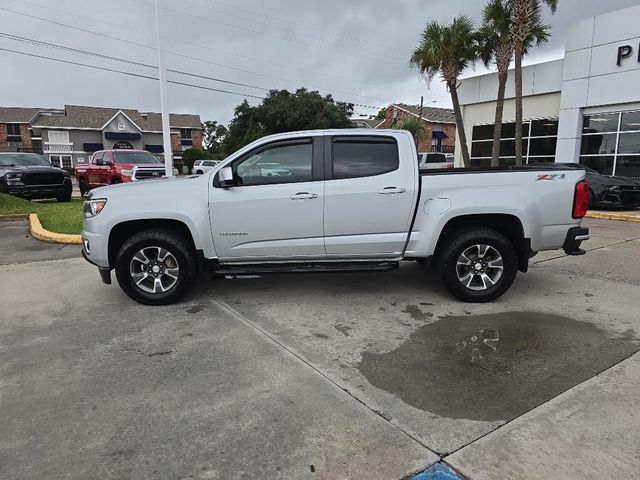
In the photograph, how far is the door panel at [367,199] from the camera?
4.99 meters

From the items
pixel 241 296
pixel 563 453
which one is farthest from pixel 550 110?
pixel 563 453

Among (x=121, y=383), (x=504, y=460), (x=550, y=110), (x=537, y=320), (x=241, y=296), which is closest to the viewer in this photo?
(x=504, y=460)

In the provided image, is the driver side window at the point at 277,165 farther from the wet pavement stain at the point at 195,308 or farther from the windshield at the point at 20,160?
the windshield at the point at 20,160

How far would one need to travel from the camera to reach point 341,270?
509cm

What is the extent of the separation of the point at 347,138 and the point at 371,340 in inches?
88.3

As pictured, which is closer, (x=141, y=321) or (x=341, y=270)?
(x=141, y=321)

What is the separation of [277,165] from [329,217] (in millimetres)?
800

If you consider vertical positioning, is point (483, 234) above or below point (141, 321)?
above

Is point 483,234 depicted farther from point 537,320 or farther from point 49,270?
point 49,270

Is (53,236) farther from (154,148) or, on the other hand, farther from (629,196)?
(154,148)

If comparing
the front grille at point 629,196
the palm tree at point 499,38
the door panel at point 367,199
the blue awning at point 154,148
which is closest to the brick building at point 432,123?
the blue awning at point 154,148

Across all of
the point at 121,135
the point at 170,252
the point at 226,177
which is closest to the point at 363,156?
the point at 226,177

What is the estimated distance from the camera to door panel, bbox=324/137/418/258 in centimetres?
499

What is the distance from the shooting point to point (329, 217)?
500 centimetres
